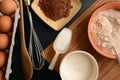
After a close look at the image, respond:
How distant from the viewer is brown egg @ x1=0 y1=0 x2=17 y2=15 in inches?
32.6

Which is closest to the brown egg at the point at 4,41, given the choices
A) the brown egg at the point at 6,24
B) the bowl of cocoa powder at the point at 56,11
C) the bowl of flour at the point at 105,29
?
the brown egg at the point at 6,24

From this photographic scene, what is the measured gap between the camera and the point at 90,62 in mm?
824

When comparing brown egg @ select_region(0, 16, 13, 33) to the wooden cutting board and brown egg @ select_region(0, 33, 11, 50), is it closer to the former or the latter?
brown egg @ select_region(0, 33, 11, 50)

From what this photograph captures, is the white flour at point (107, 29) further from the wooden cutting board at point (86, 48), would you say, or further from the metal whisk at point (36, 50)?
the metal whisk at point (36, 50)

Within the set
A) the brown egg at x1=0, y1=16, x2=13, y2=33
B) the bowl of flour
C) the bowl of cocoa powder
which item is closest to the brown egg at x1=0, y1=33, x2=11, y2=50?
the brown egg at x1=0, y1=16, x2=13, y2=33

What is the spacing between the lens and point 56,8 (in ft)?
2.94

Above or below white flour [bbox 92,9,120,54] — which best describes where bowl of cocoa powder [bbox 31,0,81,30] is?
above

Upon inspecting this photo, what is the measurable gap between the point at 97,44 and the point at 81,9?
0.53 ft

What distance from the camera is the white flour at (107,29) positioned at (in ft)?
2.68

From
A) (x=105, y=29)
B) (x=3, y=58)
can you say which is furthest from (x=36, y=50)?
(x=105, y=29)

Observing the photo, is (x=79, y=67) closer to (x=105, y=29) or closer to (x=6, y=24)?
(x=105, y=29)

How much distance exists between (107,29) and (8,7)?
299mm

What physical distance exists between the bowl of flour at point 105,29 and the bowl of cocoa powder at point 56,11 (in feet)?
0.32

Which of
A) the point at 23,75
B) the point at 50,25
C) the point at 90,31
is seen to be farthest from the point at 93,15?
the point at 23,75
